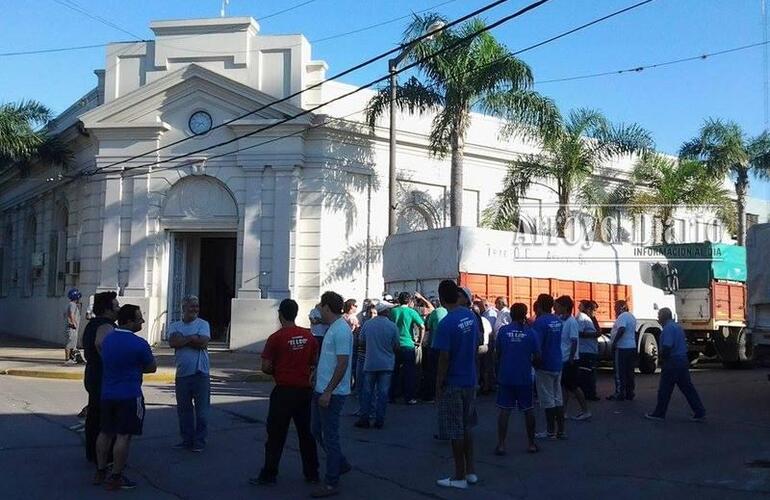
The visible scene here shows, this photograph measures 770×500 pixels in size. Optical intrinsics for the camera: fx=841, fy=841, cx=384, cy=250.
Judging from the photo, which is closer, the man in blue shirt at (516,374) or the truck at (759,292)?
the man in blue shirt at (516,374)

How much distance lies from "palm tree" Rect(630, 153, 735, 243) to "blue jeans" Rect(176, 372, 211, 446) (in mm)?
20805

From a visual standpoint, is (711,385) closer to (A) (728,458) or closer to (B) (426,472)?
(A) (728,458)

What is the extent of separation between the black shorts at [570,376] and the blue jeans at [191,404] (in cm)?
498

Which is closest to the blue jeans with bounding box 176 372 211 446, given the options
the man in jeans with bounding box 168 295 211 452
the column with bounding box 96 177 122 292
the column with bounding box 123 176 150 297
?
the man in jeans with bounding box 168 295 211 452

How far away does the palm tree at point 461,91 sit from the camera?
71.7ft

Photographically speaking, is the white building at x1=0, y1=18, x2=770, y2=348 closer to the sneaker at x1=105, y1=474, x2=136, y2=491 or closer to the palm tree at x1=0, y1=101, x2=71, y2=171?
the palm tree at x1=0, y1=101, x2=71, y2=171

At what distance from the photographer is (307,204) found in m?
23.5

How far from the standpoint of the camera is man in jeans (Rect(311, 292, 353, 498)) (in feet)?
24.6

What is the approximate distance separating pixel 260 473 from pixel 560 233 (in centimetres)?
1948

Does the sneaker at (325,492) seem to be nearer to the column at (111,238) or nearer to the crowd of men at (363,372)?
the crowd of men at (363,372)

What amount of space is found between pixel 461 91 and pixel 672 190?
964 centimetres

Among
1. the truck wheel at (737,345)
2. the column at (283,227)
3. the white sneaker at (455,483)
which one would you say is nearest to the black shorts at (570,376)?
the white sneaker at (455,483)

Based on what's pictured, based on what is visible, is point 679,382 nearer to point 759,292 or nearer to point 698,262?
point 759,292

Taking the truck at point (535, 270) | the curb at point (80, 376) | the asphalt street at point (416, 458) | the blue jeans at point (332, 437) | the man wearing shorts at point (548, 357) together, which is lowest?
the asphalt street at point (416, 458)
